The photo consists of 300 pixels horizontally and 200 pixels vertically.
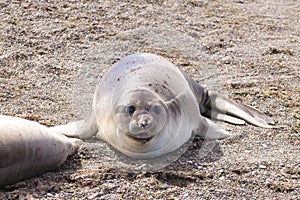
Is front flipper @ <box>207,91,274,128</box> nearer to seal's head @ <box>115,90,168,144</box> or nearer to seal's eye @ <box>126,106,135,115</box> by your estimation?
seal's head @ <box>115,90,168,144</box>

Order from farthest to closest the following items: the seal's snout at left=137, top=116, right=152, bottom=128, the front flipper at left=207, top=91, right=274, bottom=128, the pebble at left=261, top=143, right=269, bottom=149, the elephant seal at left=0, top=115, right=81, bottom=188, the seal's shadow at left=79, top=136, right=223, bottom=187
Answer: the front flipper at left=207, top=91, right=274, bottom=128 → the pebble at left=261, top=143, right=269, bottom=149 → the seal's shadow at left=79, top=136, right=223, bottom=187 → the seal's snout at left=137, top=116, right=152, bottom=128 → the elephant seal at left=0, top=115, right=81, bottom=188

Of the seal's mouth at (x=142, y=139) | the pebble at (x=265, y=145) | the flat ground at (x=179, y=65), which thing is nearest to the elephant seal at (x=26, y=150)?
the flat ground at (x=179, y=65)

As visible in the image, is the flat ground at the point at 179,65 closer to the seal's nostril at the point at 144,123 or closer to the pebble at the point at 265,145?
the pebble at the point at 265,145

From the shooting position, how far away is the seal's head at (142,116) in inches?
136

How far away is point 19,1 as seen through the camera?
6.61 m

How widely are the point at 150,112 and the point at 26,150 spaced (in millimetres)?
751

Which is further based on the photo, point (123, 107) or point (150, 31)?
point (150, 31)

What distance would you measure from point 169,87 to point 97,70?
1.54 m

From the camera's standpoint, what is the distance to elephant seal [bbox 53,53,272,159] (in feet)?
11.7

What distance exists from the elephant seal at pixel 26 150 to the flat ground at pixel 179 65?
0.06m

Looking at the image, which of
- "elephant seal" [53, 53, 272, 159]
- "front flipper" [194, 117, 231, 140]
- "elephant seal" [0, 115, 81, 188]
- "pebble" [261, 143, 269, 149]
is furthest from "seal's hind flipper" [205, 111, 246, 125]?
"elephant seal" [0, 115, 81, 188]

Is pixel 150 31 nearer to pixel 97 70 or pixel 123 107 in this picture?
pixel 97 70

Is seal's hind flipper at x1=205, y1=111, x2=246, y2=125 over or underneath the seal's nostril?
underneath

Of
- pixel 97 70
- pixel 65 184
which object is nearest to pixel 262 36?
pixel 97 70
